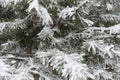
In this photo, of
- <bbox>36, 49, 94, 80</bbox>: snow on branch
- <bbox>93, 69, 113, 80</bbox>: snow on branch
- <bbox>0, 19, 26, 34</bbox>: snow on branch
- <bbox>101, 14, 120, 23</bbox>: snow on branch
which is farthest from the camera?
<bbox>101, 14, 120, 23</bbox>: snow on branch

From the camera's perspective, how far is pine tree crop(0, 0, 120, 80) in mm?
1569

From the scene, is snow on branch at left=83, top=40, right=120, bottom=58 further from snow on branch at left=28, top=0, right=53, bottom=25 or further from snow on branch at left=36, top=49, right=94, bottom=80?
snow on branch at left=28, top=0, right=53, bottom=25

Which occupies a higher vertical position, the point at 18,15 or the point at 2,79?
the point at 18,15

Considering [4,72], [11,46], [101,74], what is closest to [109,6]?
[101,74]

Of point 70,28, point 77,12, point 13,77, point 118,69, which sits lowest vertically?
point 118,69

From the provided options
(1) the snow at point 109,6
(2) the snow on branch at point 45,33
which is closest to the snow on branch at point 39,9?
(2) the snow on branch at point 45,33

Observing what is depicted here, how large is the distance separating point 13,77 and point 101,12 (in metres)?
0.99

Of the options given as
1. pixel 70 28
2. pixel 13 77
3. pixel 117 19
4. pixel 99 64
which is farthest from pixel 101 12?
pixel 13 77

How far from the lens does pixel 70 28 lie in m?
1.93

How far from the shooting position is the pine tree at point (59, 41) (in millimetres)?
1569

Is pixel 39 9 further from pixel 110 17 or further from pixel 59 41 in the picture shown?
pixel 110 17

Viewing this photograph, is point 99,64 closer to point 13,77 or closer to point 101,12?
point 101,12

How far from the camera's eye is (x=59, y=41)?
1.80 meters

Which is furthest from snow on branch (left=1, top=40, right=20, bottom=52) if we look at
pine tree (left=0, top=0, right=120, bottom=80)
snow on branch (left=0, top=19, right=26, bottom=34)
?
snow on branch (left=0, top=19, right=26, bottom=34)
